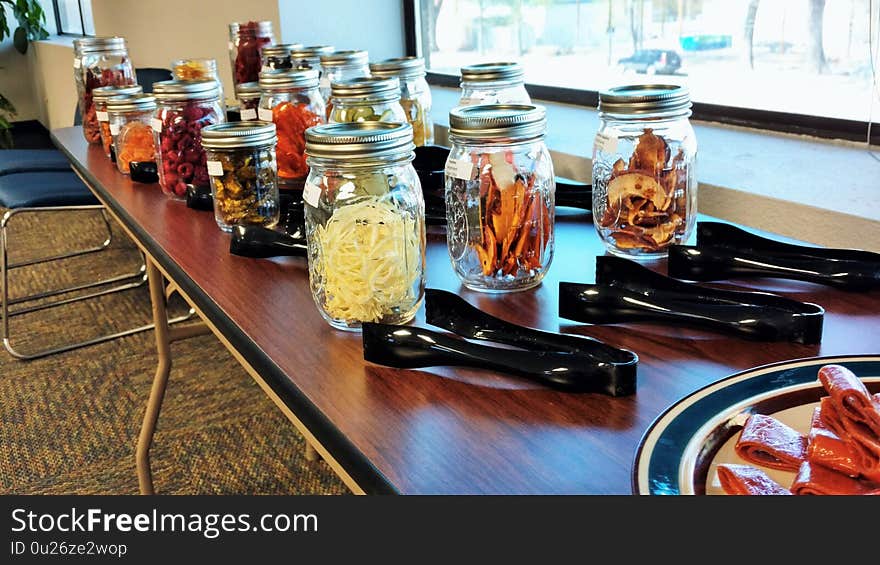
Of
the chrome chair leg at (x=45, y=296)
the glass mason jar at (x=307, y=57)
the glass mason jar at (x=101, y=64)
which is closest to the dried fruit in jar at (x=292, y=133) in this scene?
the glass mason jar at (x=307, y=57)

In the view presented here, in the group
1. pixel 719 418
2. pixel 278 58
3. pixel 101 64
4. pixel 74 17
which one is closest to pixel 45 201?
pixel 101 64

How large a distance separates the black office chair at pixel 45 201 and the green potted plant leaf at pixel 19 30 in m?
3.32

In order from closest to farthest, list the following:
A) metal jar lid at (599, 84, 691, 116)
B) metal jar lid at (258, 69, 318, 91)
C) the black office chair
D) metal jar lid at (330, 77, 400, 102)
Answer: metal jar lid at (599, 84, 691, 116) → metal jar lid at (330, 77, 400, 102) → metal jar lid at (258, 69, 318, 91) → the black office chair

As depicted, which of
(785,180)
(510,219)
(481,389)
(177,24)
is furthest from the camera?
(177,24)

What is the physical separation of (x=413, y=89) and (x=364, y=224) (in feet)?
2.41

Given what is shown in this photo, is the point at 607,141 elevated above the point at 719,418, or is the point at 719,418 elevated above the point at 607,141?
the point at 607,141

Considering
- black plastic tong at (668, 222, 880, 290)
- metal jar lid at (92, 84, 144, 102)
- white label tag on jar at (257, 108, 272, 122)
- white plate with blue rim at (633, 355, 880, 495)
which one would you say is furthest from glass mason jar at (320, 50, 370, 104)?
white plate with blue rim at (633, 355, 880, 495)

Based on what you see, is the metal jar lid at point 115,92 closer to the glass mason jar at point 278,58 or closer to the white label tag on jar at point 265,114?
the glass mason jar at point 278,58

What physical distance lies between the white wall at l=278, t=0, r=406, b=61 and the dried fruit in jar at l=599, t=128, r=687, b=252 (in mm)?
1977

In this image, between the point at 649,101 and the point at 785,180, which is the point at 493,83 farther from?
the point at 785,180

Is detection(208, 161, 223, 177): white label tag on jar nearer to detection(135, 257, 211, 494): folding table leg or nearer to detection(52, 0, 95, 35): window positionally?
detection(135, 257, 211, 494): folding table leg

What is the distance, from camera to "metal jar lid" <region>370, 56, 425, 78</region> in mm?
1513

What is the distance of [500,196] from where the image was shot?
0.95 meters
